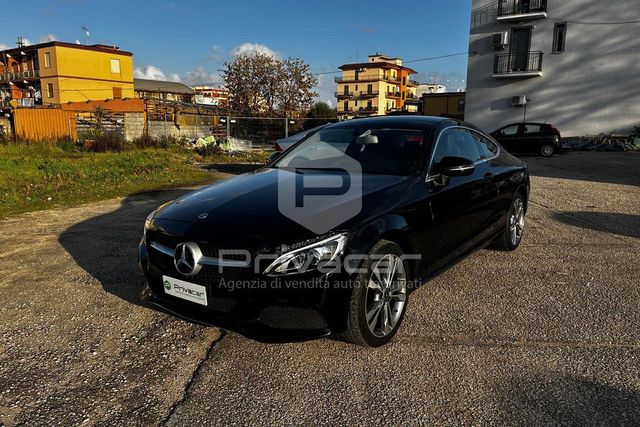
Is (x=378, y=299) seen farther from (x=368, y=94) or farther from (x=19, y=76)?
(x=368, y=94)

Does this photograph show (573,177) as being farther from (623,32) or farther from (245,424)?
(623,32)

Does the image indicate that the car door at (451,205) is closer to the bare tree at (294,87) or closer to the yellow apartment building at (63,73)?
the bare tree at (294,87)

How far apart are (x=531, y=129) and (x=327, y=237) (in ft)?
62.9

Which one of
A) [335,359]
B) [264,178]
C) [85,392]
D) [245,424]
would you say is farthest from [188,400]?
[264,178]

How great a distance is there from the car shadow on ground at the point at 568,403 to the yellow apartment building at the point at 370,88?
76.5 m

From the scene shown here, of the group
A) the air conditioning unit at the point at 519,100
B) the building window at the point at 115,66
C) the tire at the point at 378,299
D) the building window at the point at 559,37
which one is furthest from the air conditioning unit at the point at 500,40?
the building window at the point at 115,66

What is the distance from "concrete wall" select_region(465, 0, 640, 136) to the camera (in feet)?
75.3

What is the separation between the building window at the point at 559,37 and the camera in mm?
24062

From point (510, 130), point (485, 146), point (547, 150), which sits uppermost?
point (510, 130)

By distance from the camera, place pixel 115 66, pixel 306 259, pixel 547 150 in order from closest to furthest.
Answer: pixel 306 259 < pixel 547 150 < pixel 115 66

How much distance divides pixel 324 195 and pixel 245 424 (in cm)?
151

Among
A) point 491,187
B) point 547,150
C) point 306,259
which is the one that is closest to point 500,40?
point 547,150

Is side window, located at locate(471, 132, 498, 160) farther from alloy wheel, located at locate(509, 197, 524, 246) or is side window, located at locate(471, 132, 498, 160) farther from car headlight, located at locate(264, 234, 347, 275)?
car headlight, located at locate(264, 234, 347, 275)

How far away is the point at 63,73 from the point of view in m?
51.6
